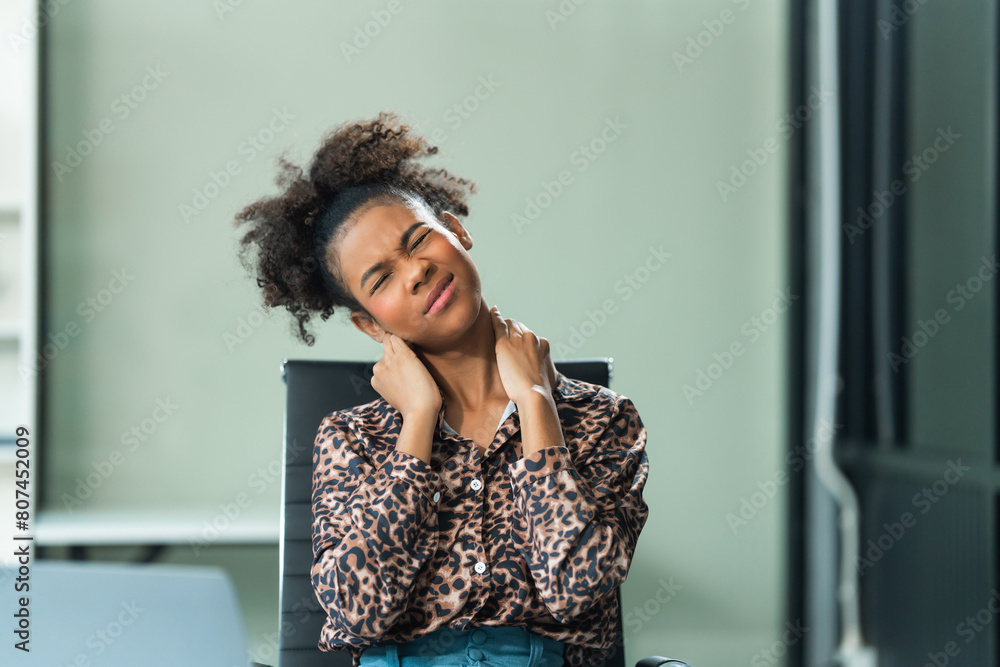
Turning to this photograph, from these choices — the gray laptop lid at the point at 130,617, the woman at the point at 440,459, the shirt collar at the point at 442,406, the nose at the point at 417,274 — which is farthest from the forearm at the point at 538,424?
the gray laptop lid at the point at 130,617

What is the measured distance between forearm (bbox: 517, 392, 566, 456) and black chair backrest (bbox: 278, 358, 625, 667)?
0.38 metres

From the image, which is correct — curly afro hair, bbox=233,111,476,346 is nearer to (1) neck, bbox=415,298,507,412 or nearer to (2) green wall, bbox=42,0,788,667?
(1) neck, bbox=415,298,507,412

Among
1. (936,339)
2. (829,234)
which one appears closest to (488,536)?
(936,339)

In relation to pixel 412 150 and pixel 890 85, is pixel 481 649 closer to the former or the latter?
pixel 412 150

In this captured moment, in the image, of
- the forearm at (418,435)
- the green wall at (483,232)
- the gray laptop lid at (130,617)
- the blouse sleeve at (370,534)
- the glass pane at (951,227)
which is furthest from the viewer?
the green wall at (483,232)

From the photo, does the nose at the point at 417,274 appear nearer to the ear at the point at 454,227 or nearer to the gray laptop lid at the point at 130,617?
the ear at the point at 454,227

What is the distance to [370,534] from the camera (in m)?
1.13

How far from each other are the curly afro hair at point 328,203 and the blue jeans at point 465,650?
53 centimetres

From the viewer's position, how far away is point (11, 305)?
2363 mm

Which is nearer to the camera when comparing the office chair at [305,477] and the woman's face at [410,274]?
the woman's face at [410,274]

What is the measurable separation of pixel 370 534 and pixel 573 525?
0.93ft

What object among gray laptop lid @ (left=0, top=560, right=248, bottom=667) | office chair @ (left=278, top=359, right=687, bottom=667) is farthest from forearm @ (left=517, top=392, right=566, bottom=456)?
gray laptop lid @ (left=0, top=560, right=248, bottom=667)

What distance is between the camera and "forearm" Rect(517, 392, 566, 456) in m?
1.19

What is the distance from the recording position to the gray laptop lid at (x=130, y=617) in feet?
1.81
